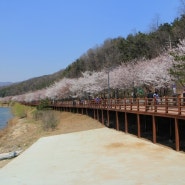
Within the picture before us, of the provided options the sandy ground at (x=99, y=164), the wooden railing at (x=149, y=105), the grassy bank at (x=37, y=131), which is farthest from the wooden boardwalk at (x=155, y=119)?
the grassy bank at (x=37, y=131)

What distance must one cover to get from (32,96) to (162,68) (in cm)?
13696

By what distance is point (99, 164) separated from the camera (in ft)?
65.1

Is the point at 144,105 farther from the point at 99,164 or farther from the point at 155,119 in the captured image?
the point at 99,164

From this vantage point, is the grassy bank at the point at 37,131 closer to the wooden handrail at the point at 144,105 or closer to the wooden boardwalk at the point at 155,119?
the wooden boardwalk at the point at 155,119

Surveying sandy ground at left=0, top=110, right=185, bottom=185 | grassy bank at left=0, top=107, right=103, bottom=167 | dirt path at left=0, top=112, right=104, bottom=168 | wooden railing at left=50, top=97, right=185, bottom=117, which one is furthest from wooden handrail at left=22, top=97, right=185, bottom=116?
grassy bank at left=0, top=107, right=103, bottom=167

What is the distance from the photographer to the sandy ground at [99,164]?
1639 cm

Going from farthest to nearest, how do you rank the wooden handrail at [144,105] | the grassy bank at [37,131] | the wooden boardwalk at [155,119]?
the grassy bank at [37,131] < the wooden handrail at [144,105] < the wooden boardwalk at [155,119]

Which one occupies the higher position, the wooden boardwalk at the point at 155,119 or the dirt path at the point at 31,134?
the wooden boardwalk at the point at 155,119

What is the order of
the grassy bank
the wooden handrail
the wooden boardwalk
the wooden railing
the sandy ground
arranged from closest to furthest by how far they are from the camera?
the sandy ground, the wooden boardwalk, the wooden railing, the wooden handrail, the grassy bank

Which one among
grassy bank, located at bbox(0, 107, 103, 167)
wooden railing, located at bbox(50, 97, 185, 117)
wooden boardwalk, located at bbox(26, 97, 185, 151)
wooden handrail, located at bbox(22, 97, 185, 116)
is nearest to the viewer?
wooden boardwalk, located at bbox(26, 97, 185, 151)

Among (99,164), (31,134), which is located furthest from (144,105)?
(31,134)

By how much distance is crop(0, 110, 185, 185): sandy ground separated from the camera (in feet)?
53.8

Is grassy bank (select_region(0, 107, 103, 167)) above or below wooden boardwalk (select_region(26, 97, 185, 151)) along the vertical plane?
below

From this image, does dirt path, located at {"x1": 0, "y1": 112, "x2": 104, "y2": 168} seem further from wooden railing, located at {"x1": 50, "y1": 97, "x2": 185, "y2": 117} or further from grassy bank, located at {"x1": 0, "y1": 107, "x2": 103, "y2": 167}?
wooden railing, located at {"x1": 50, "y1": 97, "x2": 185, "y2": 117}
